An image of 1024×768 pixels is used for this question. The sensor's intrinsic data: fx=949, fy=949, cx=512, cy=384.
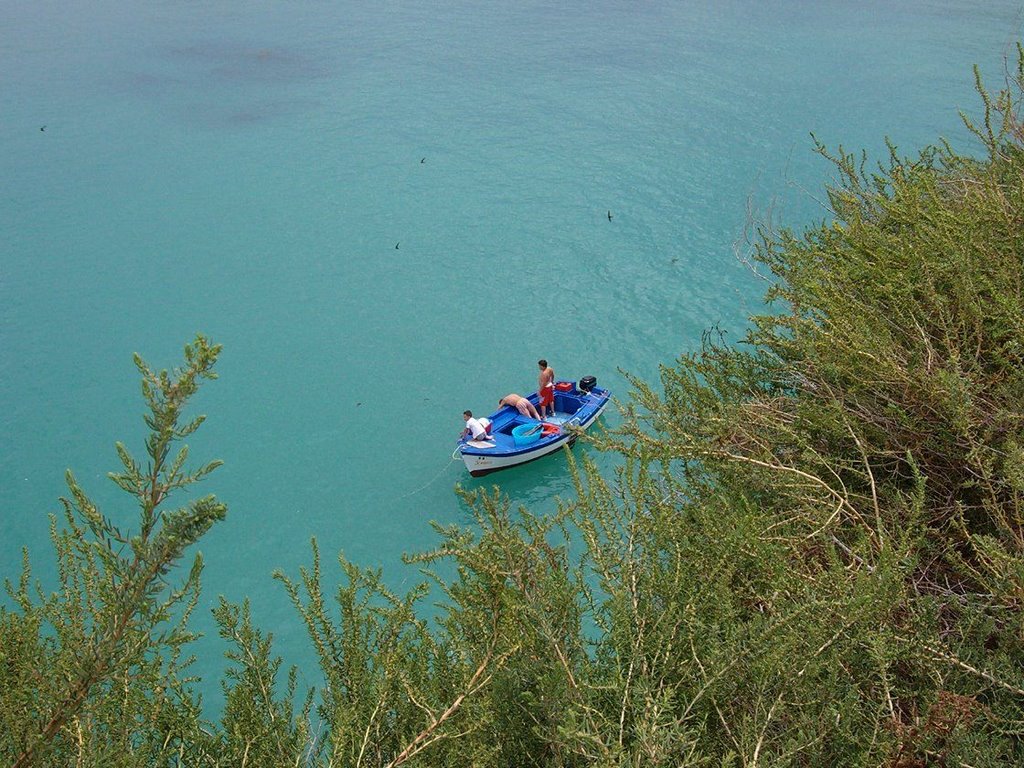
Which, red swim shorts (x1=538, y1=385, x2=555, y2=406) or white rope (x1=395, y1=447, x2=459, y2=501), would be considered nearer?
white rope (x1=395, y1=447, x2=459, y2=501)

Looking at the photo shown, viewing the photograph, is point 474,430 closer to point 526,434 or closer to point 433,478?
point 526,434

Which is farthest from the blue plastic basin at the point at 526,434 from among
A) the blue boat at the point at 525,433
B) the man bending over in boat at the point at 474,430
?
the man bending over in boat at the point at 474,430

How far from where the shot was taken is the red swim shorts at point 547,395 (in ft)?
49.3

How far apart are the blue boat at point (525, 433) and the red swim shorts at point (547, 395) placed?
15 cm

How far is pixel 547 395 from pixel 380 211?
947 cm

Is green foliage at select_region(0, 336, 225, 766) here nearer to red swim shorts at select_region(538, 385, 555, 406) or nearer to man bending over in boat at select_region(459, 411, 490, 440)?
man bending over in boat at select_region(459, 411, 490, 440)

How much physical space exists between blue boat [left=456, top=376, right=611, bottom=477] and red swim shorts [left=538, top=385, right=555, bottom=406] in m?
0.15

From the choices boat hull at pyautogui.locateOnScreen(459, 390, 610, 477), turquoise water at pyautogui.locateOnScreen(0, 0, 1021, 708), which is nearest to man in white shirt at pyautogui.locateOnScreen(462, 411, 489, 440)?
boat hull at pyautogui.locateOnScreen(459, 390, 610, 477)

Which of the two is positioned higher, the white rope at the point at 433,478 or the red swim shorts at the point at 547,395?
the red swim shorts at the point at 547,395

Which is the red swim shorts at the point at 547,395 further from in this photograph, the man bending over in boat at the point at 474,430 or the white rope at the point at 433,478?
the white rope at the point at 433,478

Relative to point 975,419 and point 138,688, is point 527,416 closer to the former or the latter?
point 975,419

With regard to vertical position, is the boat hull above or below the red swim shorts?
below

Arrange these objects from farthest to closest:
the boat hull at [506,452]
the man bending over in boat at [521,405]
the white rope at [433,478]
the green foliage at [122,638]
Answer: the man bending over in boat at [521,405] → the white rope at [433,478] → the boat hull at [506,452] → the green foliage at [122,638]

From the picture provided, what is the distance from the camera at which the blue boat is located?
14.0 m
